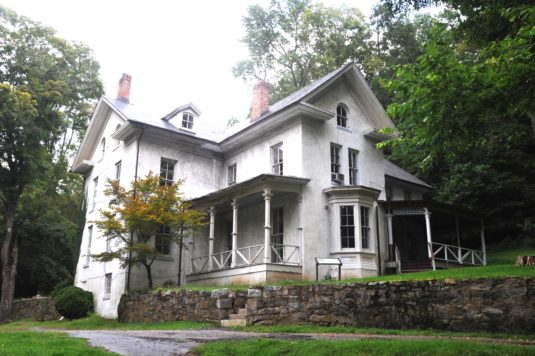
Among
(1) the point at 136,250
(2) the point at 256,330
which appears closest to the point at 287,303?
(2) the point at 256,330

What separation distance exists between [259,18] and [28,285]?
2808 centimetres

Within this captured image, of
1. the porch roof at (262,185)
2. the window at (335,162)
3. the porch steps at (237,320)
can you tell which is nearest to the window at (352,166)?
the window at (335,162)

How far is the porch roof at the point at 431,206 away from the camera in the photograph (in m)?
21.0

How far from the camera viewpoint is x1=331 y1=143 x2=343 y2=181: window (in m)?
21.2

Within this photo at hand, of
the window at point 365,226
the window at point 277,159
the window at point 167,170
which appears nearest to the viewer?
the window at point 365,226

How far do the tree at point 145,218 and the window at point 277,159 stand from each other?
3.92m

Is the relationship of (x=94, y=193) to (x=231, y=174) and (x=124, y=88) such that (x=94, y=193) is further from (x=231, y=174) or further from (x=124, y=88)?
(x=231, y=174)

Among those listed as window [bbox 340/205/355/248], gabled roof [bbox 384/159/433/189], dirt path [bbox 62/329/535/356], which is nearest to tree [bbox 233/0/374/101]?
gabled roof [bbox 384/159/433/189]

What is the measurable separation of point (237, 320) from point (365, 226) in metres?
8.10

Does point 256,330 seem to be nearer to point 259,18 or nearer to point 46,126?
point 46,126

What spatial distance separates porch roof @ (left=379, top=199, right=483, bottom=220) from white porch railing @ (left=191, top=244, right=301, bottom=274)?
502cm

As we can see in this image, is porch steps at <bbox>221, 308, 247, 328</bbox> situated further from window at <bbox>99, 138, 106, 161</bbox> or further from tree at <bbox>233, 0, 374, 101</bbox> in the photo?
tree at <bbox>233, 0, 374, 101</bbox>

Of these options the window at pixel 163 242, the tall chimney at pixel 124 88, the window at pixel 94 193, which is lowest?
the window at pixel 163 242

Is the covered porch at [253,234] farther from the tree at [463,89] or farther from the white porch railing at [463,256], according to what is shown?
the tree at [463,89]
